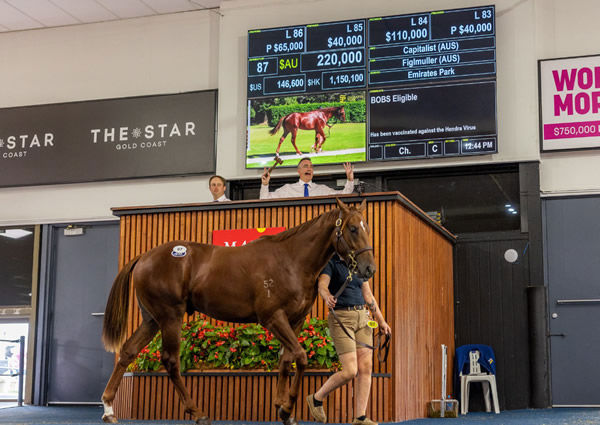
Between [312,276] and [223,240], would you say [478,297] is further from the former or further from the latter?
[312,276]

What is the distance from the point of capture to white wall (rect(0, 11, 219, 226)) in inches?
463

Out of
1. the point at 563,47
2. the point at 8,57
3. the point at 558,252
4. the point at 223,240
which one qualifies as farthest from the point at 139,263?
the point at 8,57

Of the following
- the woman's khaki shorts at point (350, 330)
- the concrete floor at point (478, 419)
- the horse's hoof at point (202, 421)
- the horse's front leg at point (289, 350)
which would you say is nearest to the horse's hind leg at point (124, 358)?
the concrete floor at point (478, 419)

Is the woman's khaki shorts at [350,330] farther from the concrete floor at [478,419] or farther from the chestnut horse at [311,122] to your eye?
the chestnut horse at [311,122]

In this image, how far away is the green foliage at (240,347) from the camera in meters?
7.11

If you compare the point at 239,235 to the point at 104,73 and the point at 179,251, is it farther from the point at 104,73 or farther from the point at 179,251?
the point at 104,73

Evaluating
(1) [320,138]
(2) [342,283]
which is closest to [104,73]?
(1) [320,138]

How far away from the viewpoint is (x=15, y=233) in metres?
12.1

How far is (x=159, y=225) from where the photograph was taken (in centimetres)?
808

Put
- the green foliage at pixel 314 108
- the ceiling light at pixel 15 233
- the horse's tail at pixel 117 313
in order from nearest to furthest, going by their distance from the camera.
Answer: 1. the horse's tail at pixel 117 313
2. the green foliage at pixel 314 108
3. the ceiling light at pixel 15 233

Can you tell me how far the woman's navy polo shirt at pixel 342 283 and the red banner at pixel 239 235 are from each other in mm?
1685

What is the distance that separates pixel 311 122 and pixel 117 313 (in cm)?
464

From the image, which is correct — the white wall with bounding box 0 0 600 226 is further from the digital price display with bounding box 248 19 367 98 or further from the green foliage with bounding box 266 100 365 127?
the green foliage with bounding box 266 100 365 127

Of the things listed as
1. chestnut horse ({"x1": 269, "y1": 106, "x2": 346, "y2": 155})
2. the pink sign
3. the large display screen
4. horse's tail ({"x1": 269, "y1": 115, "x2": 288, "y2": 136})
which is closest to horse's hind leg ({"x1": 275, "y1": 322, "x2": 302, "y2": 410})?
the large display screen
